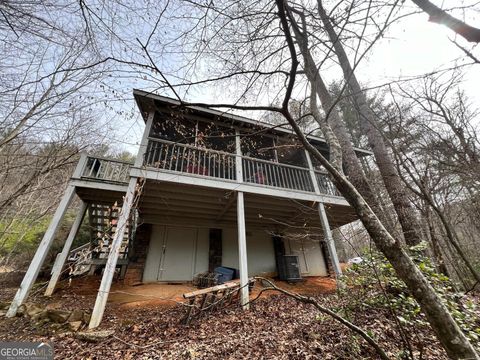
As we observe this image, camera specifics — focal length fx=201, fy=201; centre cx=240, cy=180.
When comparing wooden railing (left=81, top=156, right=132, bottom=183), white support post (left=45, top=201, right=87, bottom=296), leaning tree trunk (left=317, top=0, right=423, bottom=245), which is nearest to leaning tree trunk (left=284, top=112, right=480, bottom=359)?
leaning tree trunk (left=317, top=0, right=423, bottom=245)

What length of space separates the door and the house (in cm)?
3

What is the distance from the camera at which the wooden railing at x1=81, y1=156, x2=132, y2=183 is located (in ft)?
17.4

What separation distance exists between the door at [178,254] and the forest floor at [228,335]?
8.87 feet

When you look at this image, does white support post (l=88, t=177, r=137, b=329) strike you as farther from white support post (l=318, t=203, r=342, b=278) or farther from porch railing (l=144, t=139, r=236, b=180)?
white support post (l=318, t=203, r=342, b=278)

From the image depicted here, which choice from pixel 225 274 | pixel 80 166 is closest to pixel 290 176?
pixel 225 274

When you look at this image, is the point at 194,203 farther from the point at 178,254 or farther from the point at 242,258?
the point at 242,258

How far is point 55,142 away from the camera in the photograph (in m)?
6.32

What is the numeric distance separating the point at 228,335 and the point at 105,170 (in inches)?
197

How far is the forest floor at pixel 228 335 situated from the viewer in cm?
260

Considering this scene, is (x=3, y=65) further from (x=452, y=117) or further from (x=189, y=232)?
(x=452, y=117)

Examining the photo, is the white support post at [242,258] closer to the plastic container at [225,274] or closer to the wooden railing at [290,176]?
the wooden railing at [290,176]

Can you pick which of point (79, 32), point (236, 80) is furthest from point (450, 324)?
point (79, 32)

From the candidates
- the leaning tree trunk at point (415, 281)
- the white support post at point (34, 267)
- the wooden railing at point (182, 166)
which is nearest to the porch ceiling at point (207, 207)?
the wooden railing at point (182, 166)

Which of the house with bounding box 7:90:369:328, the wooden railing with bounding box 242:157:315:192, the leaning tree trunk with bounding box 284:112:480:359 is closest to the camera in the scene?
the leaning tree trunk with bounding box 284:112:480:359
